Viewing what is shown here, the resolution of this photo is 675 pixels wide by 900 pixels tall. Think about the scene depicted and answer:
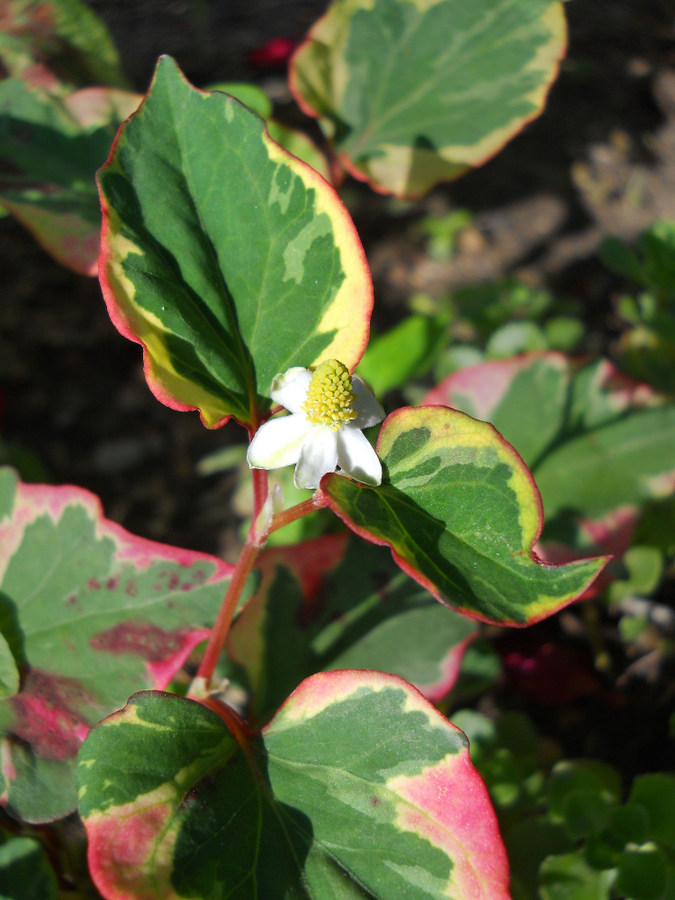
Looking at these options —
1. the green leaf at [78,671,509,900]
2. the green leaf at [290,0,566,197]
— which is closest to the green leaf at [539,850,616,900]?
the green leaf at [78,671,509,900]

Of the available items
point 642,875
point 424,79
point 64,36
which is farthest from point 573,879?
point 64,36

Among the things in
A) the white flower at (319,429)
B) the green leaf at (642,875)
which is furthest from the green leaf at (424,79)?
the green leaf at (642,875)

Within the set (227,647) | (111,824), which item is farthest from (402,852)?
(227,647)

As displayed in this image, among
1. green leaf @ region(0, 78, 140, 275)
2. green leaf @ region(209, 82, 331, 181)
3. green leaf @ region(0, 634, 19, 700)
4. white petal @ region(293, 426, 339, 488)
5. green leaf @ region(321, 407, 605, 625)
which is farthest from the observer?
green leaf @ region(209, 82, 331, 181)

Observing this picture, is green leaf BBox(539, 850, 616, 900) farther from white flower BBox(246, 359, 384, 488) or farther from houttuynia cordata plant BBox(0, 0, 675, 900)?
white flower BBox(246, 359, 384, 488)

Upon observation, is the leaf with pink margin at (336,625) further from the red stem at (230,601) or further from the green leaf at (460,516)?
the green leaf at (460,516)

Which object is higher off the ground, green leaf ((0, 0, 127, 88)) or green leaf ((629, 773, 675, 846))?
green leaf ((0, 0, 127, 88))
